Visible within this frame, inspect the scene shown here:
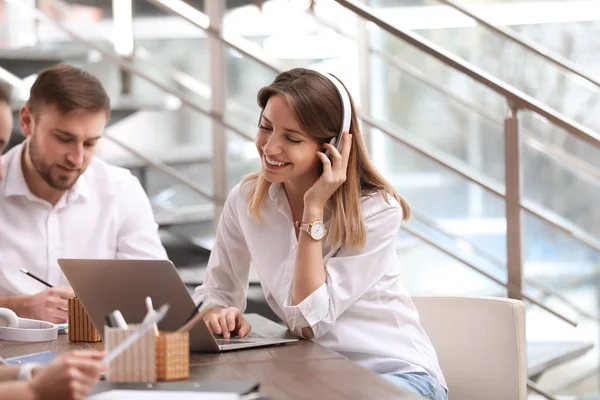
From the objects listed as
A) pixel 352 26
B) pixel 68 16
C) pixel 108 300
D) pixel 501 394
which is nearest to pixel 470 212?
pixel 352 26

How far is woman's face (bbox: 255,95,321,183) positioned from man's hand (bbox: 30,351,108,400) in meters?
0.74

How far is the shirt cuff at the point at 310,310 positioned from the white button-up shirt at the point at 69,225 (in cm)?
74

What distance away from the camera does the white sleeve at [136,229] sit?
7.70ft

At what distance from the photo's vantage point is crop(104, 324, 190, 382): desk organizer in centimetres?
127

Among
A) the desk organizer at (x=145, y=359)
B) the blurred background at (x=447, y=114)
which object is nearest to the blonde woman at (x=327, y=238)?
the desk organizer at (x=145, y=359)

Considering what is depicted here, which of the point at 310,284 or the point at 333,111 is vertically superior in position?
the point at 333,111

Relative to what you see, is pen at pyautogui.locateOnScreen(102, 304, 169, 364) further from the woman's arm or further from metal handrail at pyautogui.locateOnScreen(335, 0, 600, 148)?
metal handrail at pyautogui.locateOnScreen(335, 0, 600, 148)

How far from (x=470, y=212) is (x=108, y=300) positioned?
397cm

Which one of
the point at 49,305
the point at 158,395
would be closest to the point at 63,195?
the point at 49,305

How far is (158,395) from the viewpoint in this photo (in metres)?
1.18

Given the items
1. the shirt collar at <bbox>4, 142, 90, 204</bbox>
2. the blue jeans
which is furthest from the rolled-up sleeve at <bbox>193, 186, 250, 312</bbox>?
the shirt collar at <bbox>4, 142, 90, 204</bbox>

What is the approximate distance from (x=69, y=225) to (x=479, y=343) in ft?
3.68

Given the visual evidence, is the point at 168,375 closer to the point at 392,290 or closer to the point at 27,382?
the point at 27,382

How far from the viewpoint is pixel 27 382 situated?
112 centimetres
